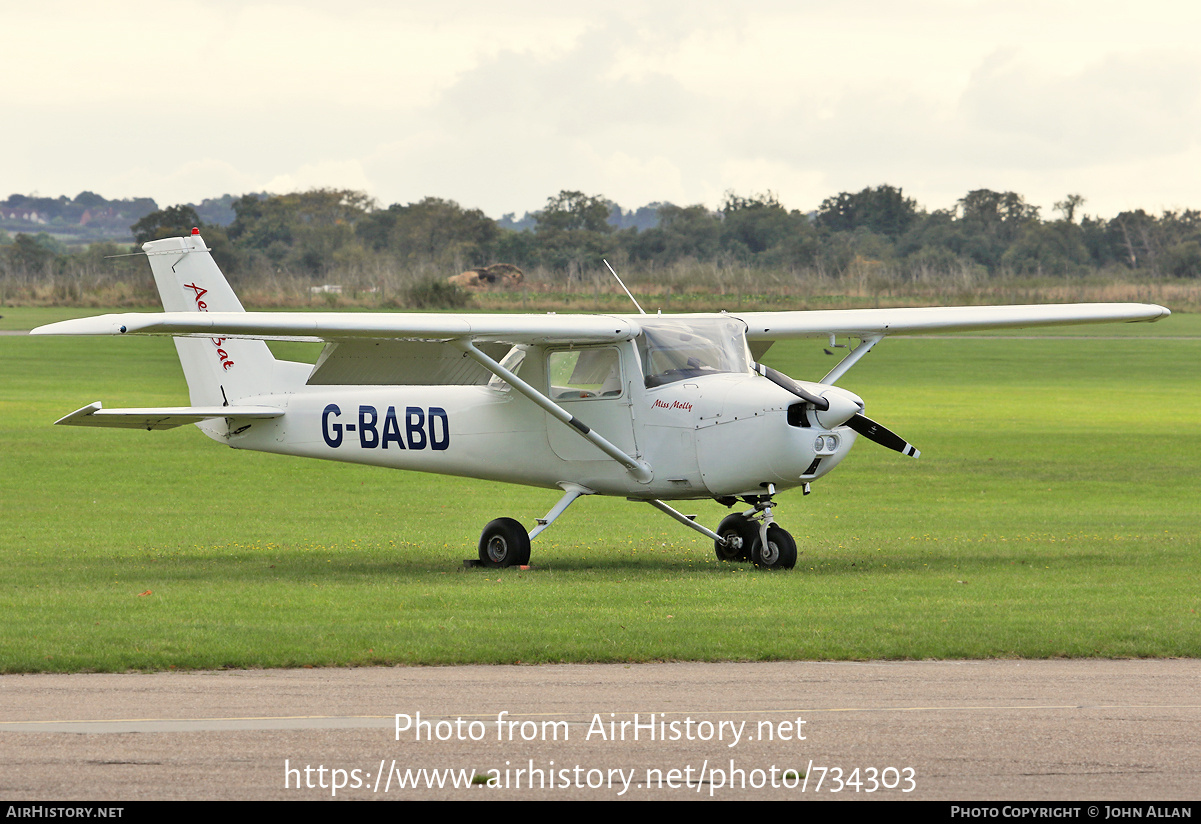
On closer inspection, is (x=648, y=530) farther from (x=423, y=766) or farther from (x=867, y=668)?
(x=423, y=766)

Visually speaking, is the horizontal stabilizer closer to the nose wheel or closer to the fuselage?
the fuselage

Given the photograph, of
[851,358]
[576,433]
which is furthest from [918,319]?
[576,433]

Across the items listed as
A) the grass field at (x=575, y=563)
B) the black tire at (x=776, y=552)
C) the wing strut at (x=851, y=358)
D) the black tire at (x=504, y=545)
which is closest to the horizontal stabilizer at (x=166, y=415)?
the grass field at (x=575, y=563)

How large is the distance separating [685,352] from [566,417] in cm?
135

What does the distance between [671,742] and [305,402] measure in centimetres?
960

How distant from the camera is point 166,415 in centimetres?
1602

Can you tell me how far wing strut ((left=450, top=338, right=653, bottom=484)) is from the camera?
14.7 metres

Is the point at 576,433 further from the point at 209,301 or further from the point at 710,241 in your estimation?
the point at 710,241

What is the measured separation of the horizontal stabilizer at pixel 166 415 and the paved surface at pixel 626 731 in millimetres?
6407

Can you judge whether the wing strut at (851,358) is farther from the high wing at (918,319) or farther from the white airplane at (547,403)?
the high wing at (918,319)

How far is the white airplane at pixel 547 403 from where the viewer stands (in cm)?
1429

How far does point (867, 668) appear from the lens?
32.7 ft
